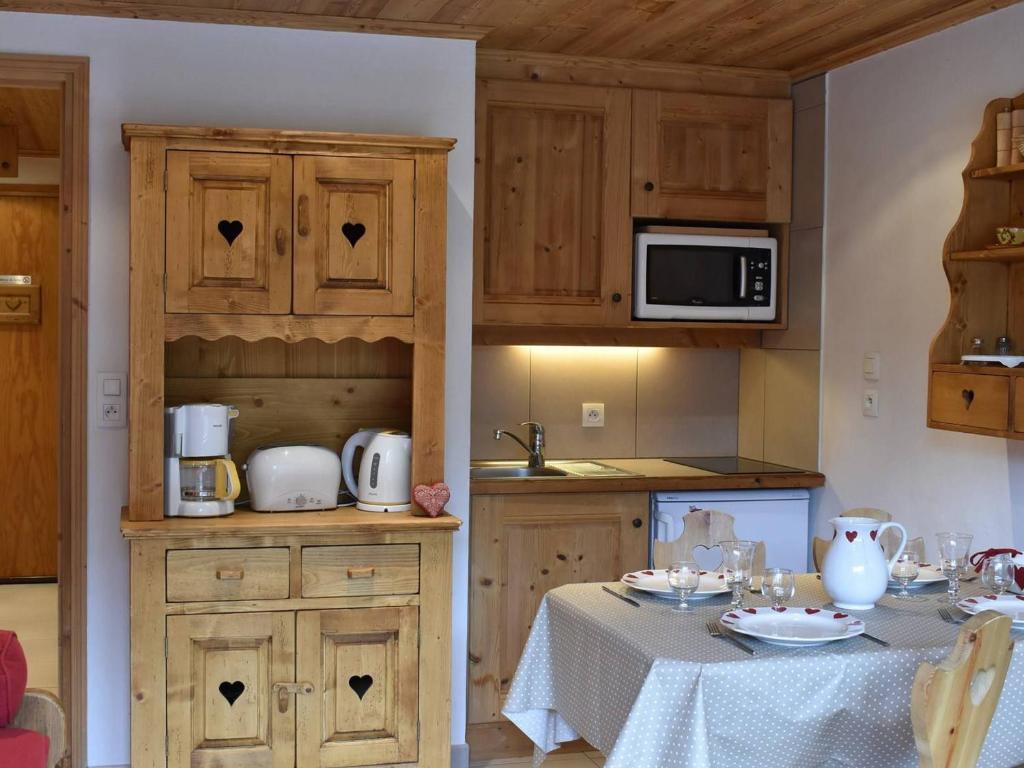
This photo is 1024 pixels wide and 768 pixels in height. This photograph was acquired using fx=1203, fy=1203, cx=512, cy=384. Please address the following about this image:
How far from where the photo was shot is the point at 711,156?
4.30m

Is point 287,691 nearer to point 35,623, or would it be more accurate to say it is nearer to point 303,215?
point 303,215

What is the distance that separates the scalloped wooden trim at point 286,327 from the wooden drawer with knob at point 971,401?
1.49 m

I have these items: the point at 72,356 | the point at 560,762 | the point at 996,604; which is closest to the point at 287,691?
the point at 560,762

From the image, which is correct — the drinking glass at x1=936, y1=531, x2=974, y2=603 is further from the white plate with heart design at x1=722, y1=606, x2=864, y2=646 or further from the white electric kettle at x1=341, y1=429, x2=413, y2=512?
the white electric kettle at x1=341, y1=429, x2=413, y2=512

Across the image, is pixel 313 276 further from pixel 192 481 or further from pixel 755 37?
pixel 755 37

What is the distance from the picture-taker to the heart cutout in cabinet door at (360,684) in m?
3.36

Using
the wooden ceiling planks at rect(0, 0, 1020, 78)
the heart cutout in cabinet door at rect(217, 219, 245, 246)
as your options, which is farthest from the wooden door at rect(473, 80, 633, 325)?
the heart cutout in cabinet door at rect(217, 219, 245, 246)

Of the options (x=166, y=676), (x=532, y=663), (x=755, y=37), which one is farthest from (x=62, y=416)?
(x=755, y=37)

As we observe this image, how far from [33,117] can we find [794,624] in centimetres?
450

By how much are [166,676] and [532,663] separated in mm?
1133

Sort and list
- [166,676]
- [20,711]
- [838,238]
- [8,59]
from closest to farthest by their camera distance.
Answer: [20,711] < [166,676] < [8,59] < [838,238]

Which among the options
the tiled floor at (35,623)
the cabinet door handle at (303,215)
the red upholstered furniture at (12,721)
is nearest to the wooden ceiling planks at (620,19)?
the cabinet door handle at (303,215)

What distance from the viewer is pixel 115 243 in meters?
3.51

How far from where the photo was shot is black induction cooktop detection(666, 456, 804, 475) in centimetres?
429
